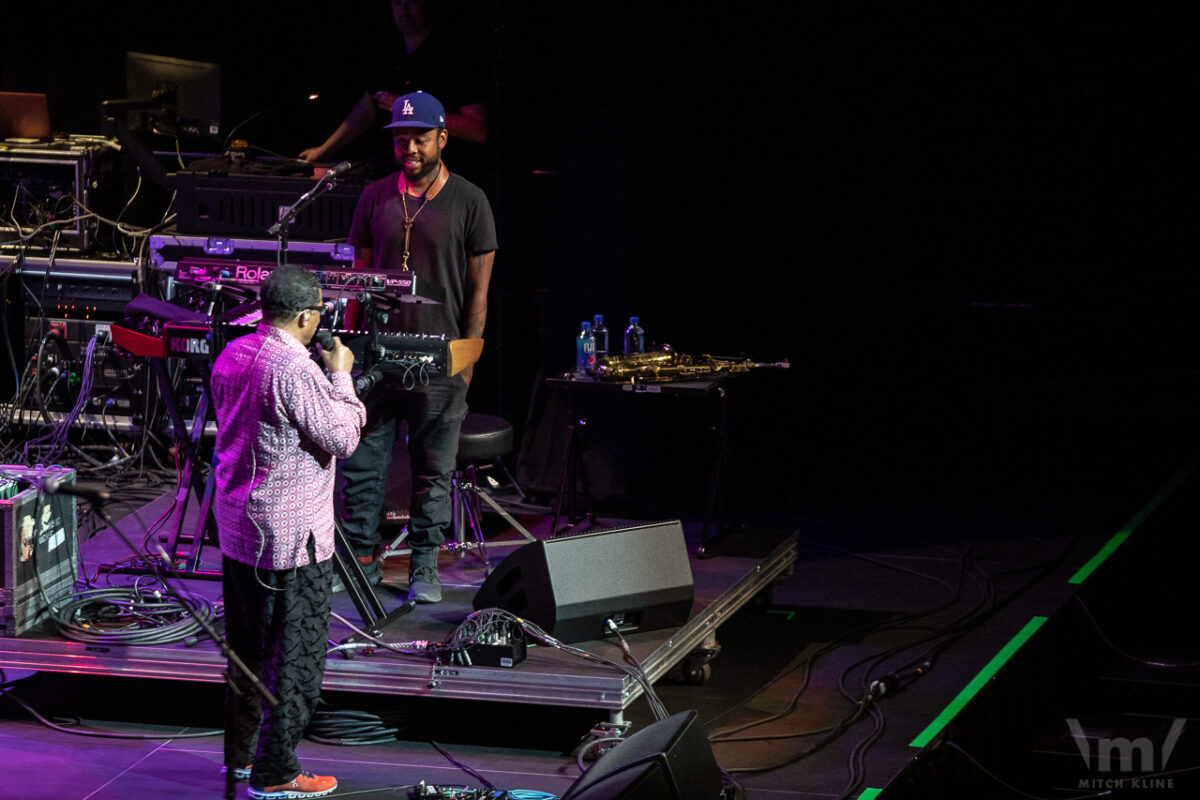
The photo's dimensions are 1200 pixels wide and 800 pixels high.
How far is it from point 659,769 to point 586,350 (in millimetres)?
3615

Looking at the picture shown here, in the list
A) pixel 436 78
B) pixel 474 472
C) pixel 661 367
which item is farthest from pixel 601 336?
pixel 436 78

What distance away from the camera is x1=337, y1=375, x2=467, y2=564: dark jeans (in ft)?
18.9

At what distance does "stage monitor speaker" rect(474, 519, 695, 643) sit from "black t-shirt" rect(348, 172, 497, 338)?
1018 mm

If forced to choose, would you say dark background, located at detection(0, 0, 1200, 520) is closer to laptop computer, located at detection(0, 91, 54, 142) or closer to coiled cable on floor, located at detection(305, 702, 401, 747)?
laptop computer, located at detection(0, 91, 54, 142)

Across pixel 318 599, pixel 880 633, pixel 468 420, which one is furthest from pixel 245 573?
pixel 880 633

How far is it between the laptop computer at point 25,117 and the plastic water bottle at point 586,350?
356 cm

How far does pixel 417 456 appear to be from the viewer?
228 inches

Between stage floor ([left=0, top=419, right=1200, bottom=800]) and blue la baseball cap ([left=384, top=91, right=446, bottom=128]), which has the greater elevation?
blue la baseball cap ([left=384, top=91, right=446, bottom=128])

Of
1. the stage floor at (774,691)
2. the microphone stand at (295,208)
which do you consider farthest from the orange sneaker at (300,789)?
the microphone stand at (295,208)

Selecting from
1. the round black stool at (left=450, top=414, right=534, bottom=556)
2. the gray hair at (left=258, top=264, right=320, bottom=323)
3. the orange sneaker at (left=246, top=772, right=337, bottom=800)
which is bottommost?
the orange sneaker at (left=246, top=772, right=337, bottom=800)

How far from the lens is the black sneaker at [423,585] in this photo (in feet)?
19.2

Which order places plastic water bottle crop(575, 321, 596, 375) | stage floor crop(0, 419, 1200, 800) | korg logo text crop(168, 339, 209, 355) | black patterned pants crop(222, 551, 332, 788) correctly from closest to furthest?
black patterned pants crop(222, 551, 332, 788), stage floor crop(0, 419, 1200, 800), korg logo text crop(168, 339, 209, 355), plastic water bottle crop(575, 321, 596, 375)

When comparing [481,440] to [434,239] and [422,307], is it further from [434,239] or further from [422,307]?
[434,239]

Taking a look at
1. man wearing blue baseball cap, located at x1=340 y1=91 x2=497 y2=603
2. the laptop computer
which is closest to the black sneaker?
man wearing blue baseball cap, located at x1=340 y1=91 x2=497 y2=603
